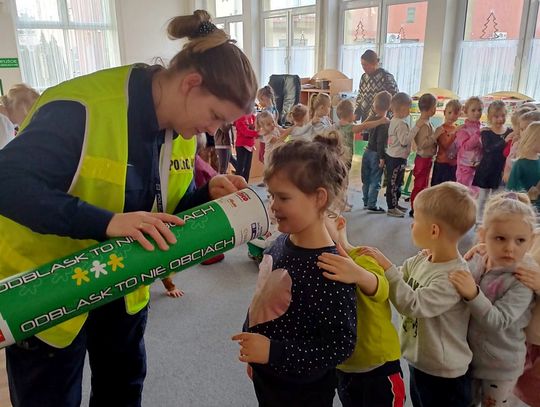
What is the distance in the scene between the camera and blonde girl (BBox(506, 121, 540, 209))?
104 inches

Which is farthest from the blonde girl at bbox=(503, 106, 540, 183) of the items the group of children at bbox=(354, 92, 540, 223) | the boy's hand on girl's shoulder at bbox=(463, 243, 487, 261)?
the boy's hand on girl's shoulder at bbox=(463, 243, 487, 261)

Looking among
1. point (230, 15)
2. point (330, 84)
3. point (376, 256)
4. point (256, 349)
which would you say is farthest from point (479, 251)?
point (230, 15)

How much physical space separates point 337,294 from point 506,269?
0.60 m

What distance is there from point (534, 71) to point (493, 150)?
222 cm

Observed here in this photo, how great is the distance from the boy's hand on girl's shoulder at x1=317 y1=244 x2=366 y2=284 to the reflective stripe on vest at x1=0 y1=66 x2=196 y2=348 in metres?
0.46

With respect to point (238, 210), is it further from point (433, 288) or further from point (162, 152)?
point (433, 288)

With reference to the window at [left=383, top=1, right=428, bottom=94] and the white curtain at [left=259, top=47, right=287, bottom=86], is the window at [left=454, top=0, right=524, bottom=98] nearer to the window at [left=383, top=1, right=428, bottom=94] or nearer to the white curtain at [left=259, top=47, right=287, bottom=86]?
the window at [left=383, top=1, right=428, bottom=94]

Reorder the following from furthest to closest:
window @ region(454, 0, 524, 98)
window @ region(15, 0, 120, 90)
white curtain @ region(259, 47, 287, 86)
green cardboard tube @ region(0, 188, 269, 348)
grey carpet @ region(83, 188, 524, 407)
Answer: white curtain @ region(259, 47, 287, 86) → window @ region(15, 0, 120, 90) → window @ region(454, 0, 524, 98) → grey carpet @ region(83, 188, 524, 407) → green cardboard tube @ region(0, 188, 269, 348)

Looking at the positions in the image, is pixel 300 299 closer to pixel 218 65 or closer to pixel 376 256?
pixel 376 256

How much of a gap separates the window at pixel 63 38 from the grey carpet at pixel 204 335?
6.79 metres

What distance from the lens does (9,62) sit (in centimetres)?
783

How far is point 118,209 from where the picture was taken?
100 centimetres

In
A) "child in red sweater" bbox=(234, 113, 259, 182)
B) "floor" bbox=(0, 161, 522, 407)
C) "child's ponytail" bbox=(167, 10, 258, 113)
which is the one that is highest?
"child's ponytail" bbox=(167, 10, 258, 113)

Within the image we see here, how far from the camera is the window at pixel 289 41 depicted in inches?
304
